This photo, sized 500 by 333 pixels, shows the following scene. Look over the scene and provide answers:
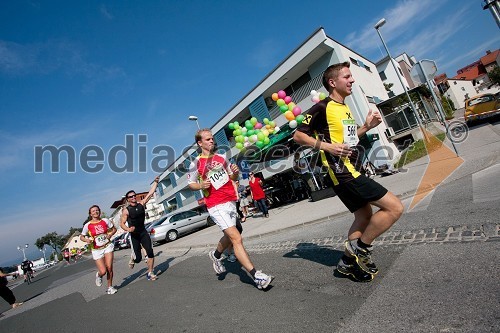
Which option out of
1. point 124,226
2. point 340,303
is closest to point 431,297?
point 340,303

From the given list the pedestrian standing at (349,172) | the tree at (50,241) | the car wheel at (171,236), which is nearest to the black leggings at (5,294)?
the car wheel at (171,236)

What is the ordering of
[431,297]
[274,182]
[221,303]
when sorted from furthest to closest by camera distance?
[274,182], [221,303], [431,297]

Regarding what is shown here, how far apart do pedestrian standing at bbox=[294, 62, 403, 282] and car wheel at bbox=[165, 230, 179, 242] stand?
16.3m

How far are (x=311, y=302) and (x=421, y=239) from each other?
6.06ft

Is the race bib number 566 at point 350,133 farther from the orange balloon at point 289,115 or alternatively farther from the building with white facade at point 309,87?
the building with white facade at point 309,87

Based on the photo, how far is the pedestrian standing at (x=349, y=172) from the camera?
2914 mm

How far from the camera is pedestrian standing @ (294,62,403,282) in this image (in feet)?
9.56

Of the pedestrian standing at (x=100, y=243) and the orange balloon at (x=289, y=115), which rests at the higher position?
the orange balloon at (x=289, y=115)

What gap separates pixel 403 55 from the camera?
143 ft

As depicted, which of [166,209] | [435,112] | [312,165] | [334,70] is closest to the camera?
[334,70]

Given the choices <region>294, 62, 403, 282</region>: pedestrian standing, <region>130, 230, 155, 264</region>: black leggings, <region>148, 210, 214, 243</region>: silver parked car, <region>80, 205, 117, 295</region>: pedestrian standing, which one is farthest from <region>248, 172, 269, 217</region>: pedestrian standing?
<region>294, 62, 403, 282</region>: pedestrian standing

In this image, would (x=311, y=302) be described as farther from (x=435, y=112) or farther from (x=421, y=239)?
(x=435, y=112)

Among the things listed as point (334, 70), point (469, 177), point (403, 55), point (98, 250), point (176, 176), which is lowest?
point (469, 177)

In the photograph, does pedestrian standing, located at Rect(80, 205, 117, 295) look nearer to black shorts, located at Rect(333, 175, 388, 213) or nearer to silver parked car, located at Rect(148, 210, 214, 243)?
black shorts, located at Rect(333, 175, 388, 213)
